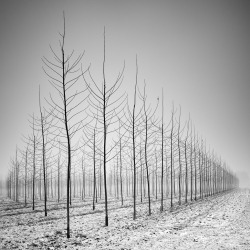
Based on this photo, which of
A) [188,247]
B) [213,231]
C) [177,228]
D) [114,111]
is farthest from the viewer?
[114,111]

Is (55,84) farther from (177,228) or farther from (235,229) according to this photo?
(235,229)

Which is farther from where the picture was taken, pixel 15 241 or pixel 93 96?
pixel 93 96

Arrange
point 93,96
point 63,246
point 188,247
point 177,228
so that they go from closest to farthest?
point 188,247 < point 63,246 < point 177,228 < point 93,96

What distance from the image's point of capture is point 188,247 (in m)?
6.79

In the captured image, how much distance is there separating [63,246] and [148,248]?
2.76 metres

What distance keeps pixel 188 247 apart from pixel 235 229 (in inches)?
131

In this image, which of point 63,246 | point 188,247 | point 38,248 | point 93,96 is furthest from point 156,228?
point 93,96

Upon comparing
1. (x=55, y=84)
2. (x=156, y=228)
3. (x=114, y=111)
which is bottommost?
(x=156, y=228)

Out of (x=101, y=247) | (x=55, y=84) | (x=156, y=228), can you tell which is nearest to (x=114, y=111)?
(x=55, y=84)

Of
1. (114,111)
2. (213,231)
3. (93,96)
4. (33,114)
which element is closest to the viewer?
(213,231)

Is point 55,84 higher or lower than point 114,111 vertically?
higher

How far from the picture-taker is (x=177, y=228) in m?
9.64

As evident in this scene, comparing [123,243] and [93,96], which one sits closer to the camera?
[123,243]

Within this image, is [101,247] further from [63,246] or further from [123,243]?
[63,246]
